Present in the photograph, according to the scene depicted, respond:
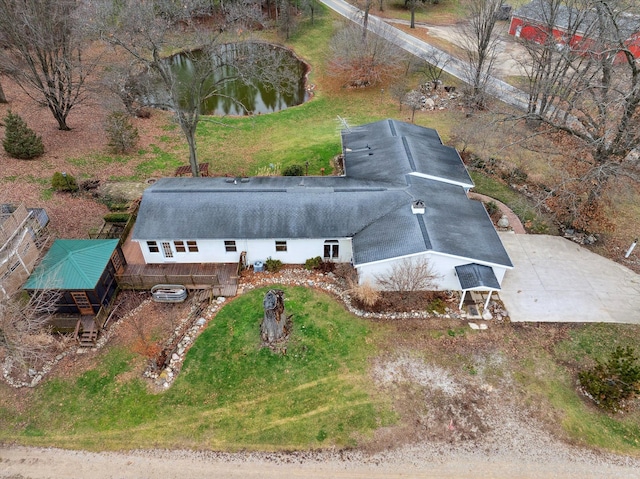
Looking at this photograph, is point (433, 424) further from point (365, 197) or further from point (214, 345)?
point (365, 197)

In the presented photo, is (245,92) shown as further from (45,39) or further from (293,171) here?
(293,171)

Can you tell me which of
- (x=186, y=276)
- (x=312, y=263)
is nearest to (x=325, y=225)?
Answer: (x=312, y=263)

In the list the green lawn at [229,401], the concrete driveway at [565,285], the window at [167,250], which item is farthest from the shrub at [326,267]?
the concrete driveway at [565,285]

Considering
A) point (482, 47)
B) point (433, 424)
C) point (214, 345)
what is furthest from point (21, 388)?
point (482, 47)

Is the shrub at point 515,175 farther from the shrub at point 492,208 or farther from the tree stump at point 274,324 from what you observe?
the tree stump at point 274,324

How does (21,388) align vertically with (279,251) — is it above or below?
below

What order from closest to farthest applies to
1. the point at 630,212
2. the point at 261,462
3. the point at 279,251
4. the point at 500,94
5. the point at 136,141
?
the point at 261,462 → the point at 279,251 → the point at 630,212 → the point at 136,141 → the point at 500,94
